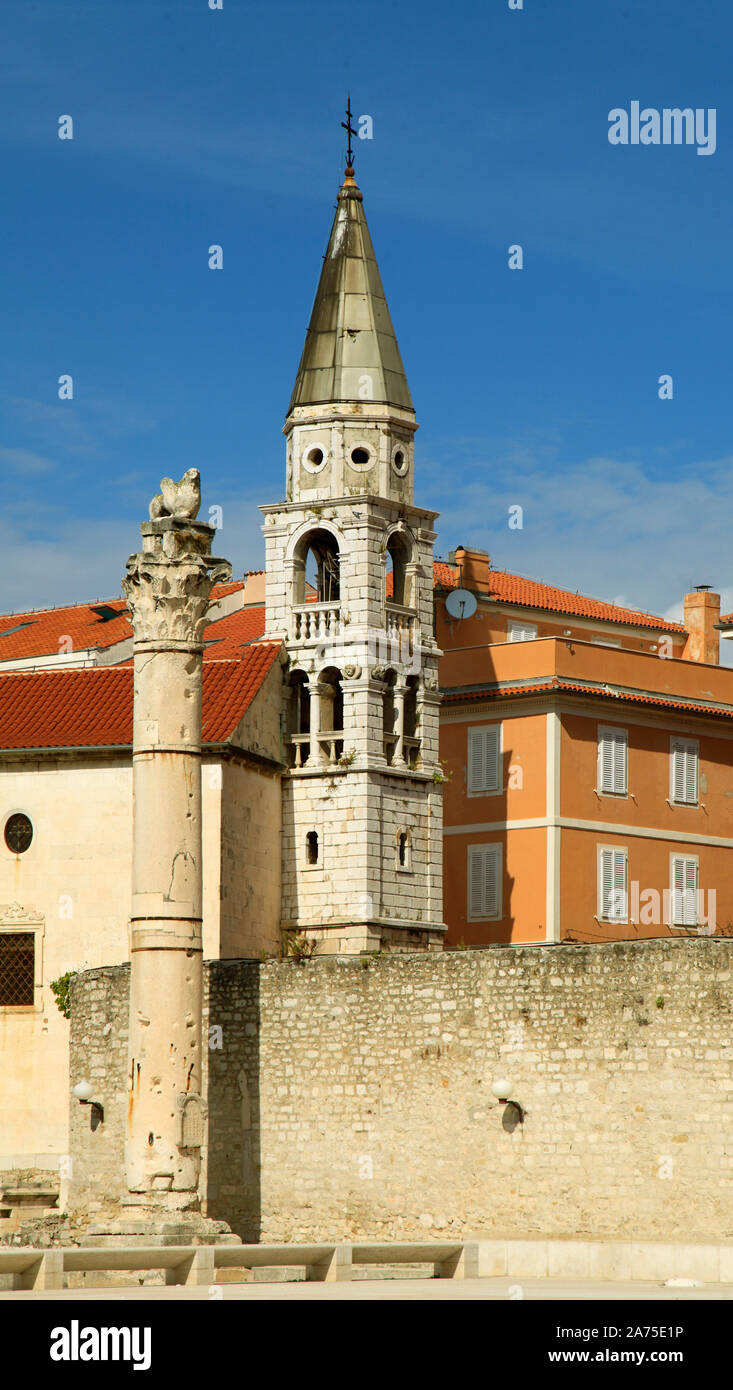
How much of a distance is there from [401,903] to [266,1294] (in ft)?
→ 74.9

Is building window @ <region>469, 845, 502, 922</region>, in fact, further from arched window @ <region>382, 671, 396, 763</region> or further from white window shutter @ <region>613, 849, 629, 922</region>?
arched window @ <region>382, 671, 396, 763</region>

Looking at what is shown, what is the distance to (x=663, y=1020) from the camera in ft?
92.7

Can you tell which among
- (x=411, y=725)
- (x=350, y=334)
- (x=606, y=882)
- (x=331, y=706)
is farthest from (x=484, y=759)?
(x=350, y=334)

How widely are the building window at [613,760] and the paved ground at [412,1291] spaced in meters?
26.0

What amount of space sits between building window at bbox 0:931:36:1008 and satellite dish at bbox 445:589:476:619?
17.3 meters

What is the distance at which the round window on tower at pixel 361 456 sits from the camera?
4644cm

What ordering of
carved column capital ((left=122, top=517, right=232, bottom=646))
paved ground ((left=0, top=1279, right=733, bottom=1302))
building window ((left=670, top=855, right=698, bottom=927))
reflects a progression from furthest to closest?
building window ((left=670, top=855, right=698, bottom=927))
carved column capital ((left=122, top=517, right=232, bottom=646))
paved ground ((left=0, top=1279, right=733, bottom=1302))

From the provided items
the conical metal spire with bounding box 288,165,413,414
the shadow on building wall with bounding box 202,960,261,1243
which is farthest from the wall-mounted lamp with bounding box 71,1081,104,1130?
the conical metal spire with bounding box 288,165,413,414

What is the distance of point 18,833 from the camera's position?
42594 millimetres

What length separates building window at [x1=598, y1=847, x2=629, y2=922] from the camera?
50312 mm

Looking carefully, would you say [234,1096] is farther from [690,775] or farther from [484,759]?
[690,775]

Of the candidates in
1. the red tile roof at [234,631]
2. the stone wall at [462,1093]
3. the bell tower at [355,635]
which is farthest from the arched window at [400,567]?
the stone wall at [462,1093]

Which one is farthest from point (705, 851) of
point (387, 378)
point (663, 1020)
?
point (663, 1020)
